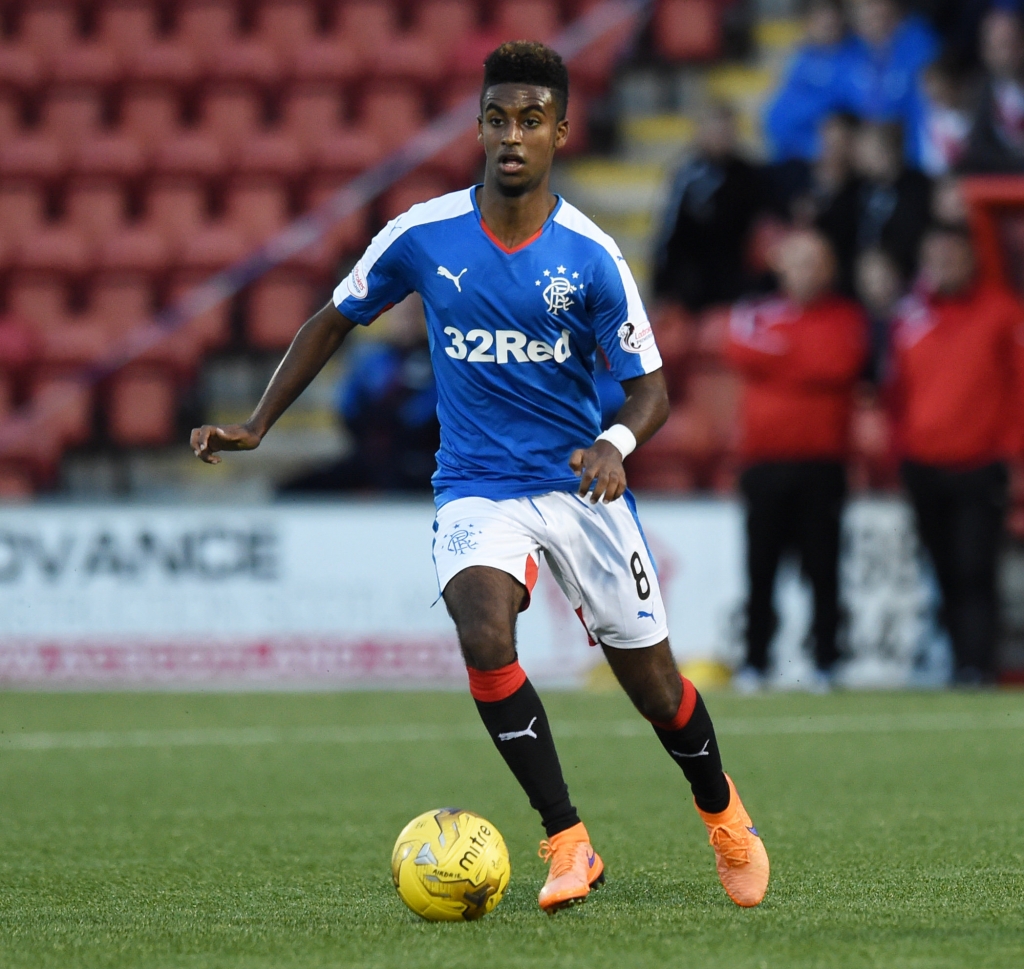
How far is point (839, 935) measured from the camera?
12.9 ft

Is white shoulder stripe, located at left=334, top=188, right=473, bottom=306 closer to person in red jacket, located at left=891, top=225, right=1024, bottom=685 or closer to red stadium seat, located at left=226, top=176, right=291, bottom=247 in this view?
person in red jacket, located at left=891, top=225, right=1024, bottom=685

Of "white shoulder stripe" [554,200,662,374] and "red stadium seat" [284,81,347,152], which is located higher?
"red stadium seat" [284,81,347,152]

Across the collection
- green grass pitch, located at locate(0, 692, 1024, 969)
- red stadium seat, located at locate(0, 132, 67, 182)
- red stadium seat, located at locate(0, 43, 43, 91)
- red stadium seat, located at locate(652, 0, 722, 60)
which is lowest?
green grass pitch, located at locate(0, 692, 1024, 969)

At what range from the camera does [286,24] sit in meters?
15.4

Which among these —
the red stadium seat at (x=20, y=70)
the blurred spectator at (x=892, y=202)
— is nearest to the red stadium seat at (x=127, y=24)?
the red stadium seat at (x=20, y=70)

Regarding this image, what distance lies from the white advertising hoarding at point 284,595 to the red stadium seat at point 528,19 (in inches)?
213

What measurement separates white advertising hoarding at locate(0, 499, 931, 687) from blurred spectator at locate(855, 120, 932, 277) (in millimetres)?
1794

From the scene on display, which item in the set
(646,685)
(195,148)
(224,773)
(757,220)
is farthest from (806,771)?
(195,148)

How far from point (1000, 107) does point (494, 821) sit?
25.3ft

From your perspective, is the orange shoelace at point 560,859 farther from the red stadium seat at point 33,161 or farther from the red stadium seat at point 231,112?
the red stadium seat at point 33,161

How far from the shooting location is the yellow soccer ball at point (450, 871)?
14.0 feet

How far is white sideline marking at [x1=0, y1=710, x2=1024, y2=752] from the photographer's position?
8.37 metres

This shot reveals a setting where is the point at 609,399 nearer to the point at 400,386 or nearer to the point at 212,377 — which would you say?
the point at 400,386

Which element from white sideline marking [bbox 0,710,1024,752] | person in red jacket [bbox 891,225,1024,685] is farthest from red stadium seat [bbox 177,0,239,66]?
white sideline marking [bbox 0,710,1024,752]
